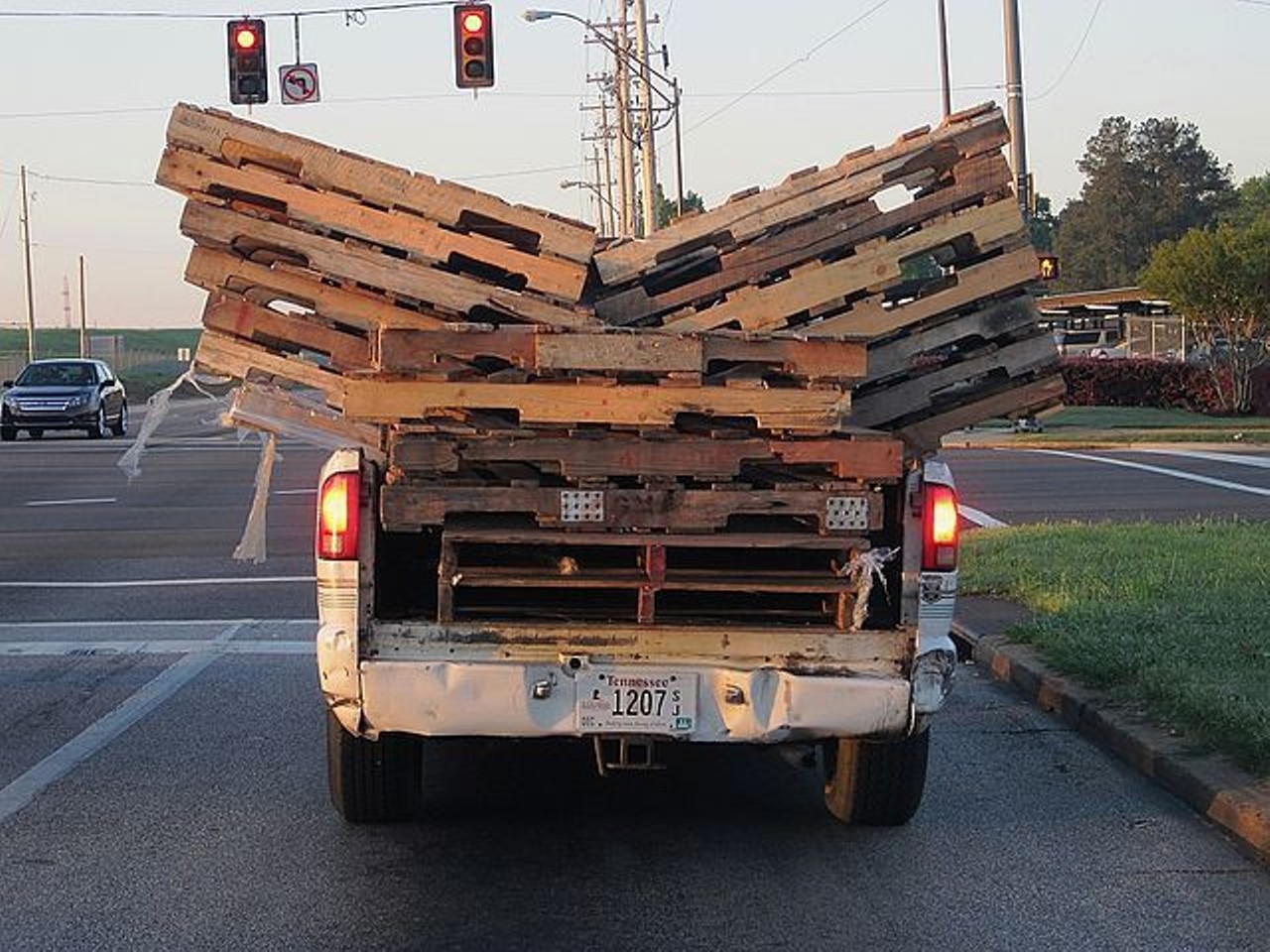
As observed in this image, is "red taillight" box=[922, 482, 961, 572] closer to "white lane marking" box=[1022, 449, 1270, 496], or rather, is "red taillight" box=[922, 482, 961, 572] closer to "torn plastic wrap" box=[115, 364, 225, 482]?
"torn plastic wrap" box=[115, 364, 225, 482]

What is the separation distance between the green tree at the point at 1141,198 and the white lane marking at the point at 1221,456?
2827 inches

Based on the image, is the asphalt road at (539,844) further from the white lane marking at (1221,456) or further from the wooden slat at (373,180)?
the white lane marking at (1221,456)

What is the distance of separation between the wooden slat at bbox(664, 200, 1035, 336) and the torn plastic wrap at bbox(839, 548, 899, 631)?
0.83 metres

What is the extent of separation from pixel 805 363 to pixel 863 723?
3.98 feet

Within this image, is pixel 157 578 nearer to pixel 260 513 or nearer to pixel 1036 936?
pixel 260 513

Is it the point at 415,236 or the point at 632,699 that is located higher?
the point at 415,236

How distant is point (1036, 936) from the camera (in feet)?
18.9

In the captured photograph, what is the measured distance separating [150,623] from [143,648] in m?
1.09

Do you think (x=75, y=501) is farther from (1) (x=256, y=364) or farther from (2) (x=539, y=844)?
(2) (x=539, y=844)

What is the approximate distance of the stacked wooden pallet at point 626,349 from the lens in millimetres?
6043

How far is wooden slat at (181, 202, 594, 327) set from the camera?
6426 mm

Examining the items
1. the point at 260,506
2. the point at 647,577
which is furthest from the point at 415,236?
the point at 260,506

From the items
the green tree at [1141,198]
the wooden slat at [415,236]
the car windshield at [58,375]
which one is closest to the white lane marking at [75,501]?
the wooden slat at [415,236]

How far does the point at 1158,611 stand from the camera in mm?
10906
